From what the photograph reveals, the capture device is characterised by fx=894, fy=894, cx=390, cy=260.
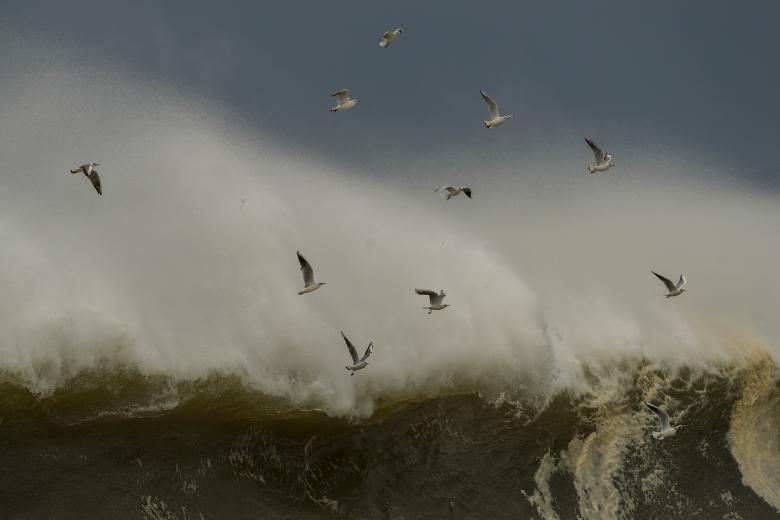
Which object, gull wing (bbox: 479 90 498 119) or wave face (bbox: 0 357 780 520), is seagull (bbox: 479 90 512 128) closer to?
gull wing (bbox: 479 90 498 119)

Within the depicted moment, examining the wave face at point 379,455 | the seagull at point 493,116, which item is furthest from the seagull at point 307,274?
the seagull at point 493,116

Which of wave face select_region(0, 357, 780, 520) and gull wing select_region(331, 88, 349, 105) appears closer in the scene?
wave face select_region(0, 357, 780, 520)

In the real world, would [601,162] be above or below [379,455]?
above

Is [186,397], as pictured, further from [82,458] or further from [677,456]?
[677,456]

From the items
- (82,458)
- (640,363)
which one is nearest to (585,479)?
(640,363)

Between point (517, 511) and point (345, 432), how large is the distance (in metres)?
3.76

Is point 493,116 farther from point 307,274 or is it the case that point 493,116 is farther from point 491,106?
point 307,274

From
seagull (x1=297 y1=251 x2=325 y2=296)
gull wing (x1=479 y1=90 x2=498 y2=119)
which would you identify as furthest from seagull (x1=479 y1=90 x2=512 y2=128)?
seagull (x1=297 y1=251 x2=325 y2=296)

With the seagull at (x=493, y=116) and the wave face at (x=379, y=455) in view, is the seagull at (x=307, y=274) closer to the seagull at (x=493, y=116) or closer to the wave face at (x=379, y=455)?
the wave face at (x=379, y=455)

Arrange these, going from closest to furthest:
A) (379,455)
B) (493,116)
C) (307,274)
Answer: (307,274) < (379,455) < (493,116)

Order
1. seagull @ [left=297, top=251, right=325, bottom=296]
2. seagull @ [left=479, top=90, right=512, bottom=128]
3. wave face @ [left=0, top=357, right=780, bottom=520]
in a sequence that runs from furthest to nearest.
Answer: seagull @ [left=479, top=90, right=512, bottom=128] → seagull @ [left=297, top=251, right=325, bottom=296] → wave face @ [left=0, top=357, right=780, bottom=520]

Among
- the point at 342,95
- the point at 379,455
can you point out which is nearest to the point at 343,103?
the point at 342,95

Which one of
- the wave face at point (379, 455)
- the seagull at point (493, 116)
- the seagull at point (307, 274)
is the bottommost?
the wave face at point (379, 455)

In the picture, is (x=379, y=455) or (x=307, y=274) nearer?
(x=307, y=274)
